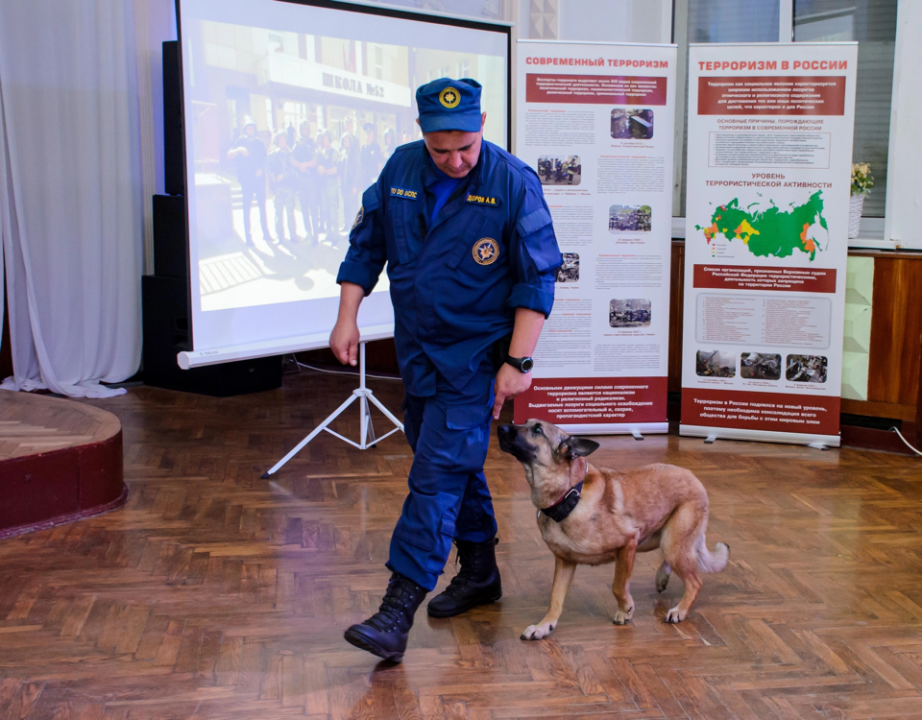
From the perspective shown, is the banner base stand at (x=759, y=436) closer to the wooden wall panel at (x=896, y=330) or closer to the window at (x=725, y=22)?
the wooden wall panel at (x=896, y=330)

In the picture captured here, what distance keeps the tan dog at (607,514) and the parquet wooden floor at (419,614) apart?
155 mm

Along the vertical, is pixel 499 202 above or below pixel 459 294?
above

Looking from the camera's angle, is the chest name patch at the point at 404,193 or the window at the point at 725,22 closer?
the chest name patch at the point at 404,193

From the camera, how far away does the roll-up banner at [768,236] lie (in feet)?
15.4

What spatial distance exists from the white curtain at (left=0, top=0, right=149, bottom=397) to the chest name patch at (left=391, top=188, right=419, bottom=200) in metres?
4.01

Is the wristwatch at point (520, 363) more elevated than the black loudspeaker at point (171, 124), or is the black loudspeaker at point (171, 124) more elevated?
the black loudspeaker at point (171, 124)

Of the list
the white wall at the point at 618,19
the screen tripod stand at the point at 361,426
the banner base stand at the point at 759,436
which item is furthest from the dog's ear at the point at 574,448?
the white wall at the point at 618,19

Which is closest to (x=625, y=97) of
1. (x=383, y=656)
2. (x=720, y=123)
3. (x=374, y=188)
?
(x=720, y=123)

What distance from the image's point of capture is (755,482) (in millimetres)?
4273

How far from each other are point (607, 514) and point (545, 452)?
27 centimetres

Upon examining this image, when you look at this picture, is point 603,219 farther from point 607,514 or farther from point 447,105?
point 447,105

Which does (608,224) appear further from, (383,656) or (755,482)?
(383,656)

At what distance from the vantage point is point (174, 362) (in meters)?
6.17

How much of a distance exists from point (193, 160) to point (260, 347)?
0.85 metres
